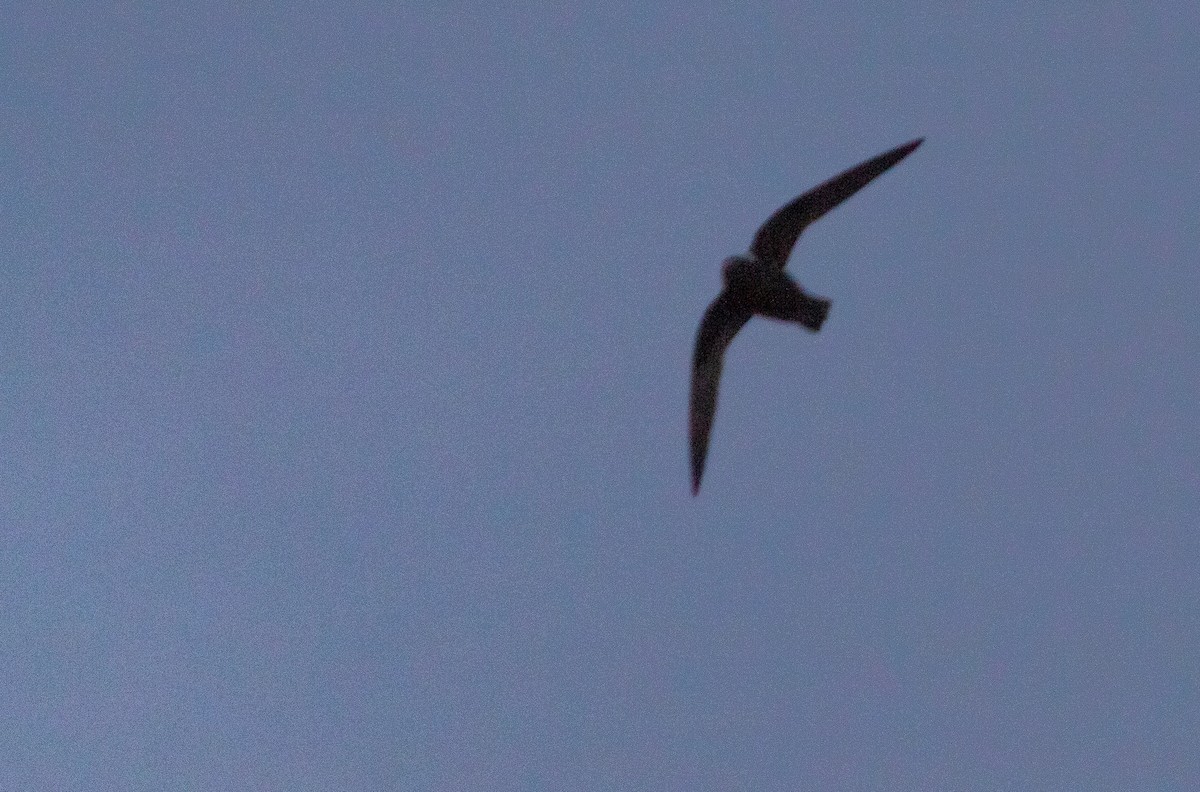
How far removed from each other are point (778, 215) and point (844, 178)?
1.14 meters

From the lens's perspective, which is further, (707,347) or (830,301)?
(707,347)

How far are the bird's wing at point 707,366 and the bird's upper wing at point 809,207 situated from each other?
87cm

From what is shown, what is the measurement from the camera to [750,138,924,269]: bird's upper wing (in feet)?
50.4

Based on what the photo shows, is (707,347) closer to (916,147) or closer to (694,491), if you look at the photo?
(694,491)

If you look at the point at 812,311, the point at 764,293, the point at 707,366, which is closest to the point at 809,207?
the point at 764,293

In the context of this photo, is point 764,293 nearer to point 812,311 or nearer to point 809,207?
point 812,311

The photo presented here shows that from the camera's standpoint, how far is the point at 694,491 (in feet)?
52.0

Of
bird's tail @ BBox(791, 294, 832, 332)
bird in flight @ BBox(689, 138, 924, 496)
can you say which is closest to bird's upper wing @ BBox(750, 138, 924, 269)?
bird in flight @ BBox(689, 138, 924, 496)

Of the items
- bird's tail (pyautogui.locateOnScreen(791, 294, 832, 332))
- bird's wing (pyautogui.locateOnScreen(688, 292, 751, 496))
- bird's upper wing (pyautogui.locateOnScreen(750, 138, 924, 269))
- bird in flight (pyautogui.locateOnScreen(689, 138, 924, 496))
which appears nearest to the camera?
bird's tail (pyautogui.locateOnScreen(791, 294, 832, 332))

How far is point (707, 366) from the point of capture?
647 inches

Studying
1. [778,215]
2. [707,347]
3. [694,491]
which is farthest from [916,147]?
[694,491]

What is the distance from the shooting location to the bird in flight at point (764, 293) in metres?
15.1

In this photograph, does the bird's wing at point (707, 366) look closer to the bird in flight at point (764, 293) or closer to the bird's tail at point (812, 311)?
the bird in flight at point (764, 293)

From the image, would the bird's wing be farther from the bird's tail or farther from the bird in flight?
the bird's tail
